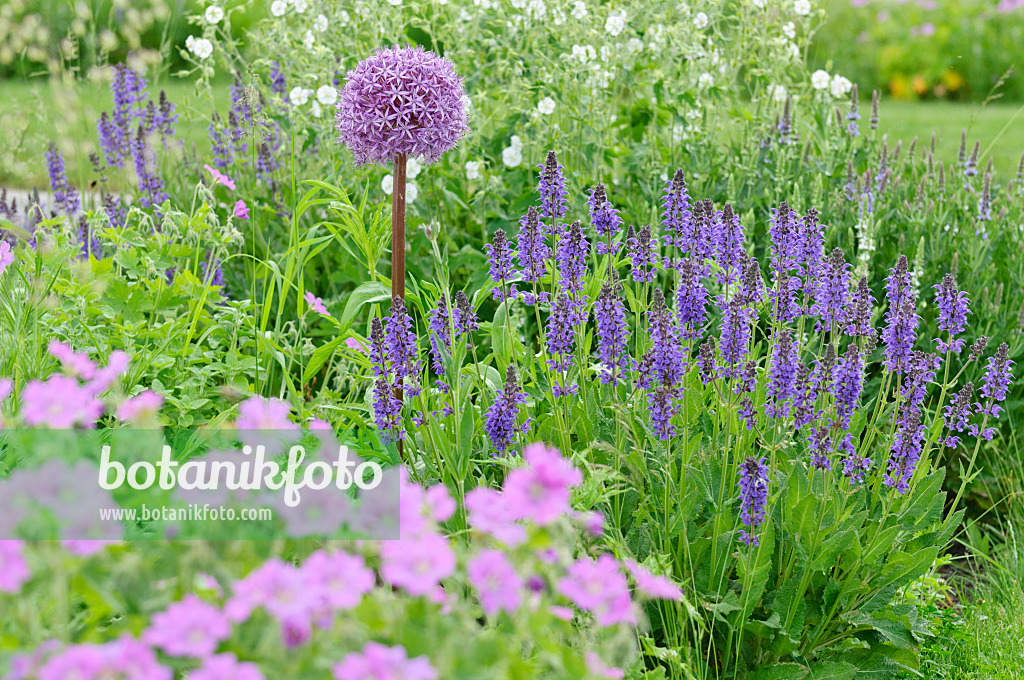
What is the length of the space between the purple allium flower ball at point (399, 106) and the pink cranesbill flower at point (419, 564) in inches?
52.6

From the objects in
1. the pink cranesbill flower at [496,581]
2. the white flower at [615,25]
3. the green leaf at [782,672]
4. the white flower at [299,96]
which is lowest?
the green leaf at [782,672]

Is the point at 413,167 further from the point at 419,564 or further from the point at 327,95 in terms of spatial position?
the point at 419,564

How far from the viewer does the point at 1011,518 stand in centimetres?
308

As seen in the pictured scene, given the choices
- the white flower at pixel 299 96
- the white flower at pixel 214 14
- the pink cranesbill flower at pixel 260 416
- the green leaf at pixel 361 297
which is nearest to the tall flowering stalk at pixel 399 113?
the green leaf at pixel 361 297

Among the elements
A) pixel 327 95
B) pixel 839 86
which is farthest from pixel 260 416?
pixel 839 86

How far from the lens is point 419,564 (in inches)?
39.2

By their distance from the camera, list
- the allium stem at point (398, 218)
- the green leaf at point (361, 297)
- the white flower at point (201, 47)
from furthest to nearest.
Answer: the white flower at point (201, 47) < the green leaf at point (361, 297) < the allium stem at point (398, 218)

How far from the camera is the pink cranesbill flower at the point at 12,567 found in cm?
95

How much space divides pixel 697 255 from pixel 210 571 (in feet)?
4.39

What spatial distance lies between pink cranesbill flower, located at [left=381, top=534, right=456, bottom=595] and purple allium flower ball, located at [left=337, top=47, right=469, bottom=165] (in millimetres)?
1337

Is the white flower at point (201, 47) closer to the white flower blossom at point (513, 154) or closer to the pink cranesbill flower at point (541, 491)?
the white flower blossom at point (513, 154)

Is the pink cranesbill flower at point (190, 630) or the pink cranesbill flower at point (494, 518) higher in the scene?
the pink cranesbill flower at point (494, 518)

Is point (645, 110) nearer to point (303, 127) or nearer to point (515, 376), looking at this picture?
point (303, 127)

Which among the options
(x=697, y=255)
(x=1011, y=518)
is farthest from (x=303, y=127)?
(x=1011, y=518)
